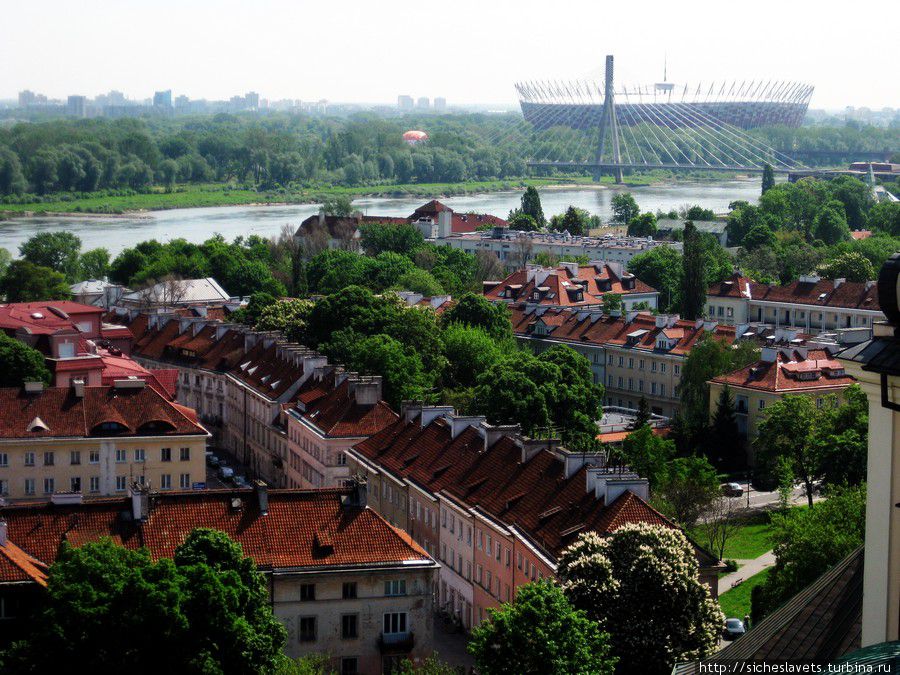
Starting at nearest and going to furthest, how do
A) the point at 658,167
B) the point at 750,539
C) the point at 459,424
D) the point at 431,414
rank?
the point at 459,424 → the point at 431,414 → the point at 750,539 → the point at 658,167

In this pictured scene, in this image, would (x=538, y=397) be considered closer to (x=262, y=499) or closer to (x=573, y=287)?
(x=262, y=499)

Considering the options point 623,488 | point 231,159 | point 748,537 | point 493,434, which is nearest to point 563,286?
point 748,537

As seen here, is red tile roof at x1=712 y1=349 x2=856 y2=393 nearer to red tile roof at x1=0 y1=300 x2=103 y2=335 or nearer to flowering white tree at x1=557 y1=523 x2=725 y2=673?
red tile roof at x1=0 y1=300 x2=103 y2=335

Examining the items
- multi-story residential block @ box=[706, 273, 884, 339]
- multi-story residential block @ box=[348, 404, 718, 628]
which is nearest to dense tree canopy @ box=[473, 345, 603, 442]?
multi-story residential block @ box=[348, 404, 718, 628]

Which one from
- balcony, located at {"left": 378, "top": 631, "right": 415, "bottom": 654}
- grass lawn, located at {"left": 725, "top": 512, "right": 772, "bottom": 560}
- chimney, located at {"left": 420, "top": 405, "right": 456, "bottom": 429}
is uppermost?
chimney, located at {"left": 420, "top": 405, "right": 456, "bottom": 429}

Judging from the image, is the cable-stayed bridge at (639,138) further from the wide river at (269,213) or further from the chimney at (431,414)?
the chimney at (431,414)

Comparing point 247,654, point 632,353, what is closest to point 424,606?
point 247,654
